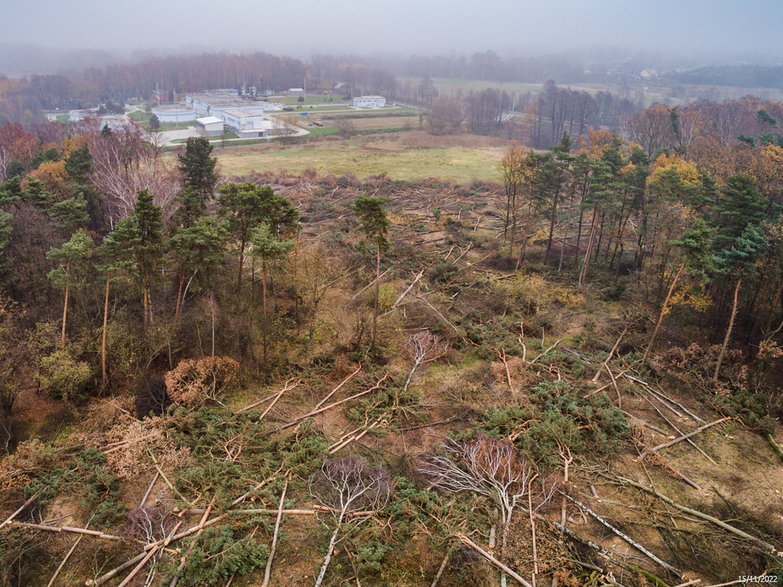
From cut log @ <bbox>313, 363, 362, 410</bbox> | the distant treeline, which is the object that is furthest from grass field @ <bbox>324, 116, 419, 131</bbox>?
the distant treeline

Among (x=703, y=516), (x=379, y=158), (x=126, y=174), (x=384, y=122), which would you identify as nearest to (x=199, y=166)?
(x=126, y=174)

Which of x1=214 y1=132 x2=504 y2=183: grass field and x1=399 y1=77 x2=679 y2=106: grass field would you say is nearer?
x1=214 y1=132 x2=504 y2=183: grass field

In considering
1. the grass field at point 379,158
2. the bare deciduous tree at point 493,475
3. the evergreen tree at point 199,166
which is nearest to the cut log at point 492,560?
the bare deciduous tree at point 493,475

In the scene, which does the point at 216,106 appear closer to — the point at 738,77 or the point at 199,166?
the point at 199,166

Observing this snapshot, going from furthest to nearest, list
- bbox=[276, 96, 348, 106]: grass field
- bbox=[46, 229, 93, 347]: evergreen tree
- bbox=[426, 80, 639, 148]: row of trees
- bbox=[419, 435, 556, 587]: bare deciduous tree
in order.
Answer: bbox=[276, 96, 348, 106]: grass field < bbox=[426, 80, 639, 148]: row of trees < bbox=[46, 229, 93, 347]: evergreen tree < bbox=[419, 435, 556, 587]: bare deciduous tree

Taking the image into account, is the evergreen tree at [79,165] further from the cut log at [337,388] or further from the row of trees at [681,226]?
the row of trees at [681,226]

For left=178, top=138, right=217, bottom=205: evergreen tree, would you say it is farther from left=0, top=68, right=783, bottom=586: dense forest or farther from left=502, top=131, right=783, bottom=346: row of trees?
left=502, top=131, right=783, bottom=346: row of trees
